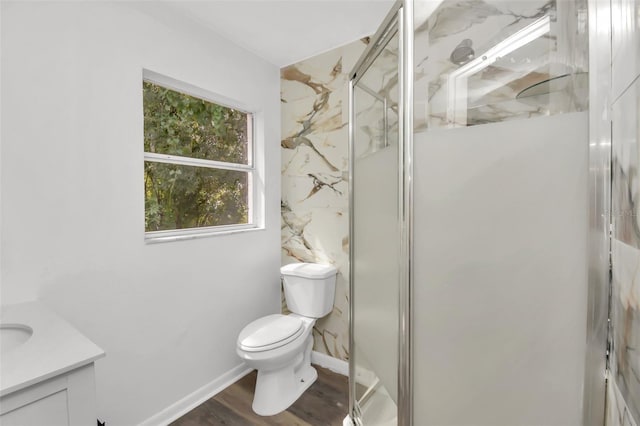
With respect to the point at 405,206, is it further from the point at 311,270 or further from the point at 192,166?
the point at 192,166

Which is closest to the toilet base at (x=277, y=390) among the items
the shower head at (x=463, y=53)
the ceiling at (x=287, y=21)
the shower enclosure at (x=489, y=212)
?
the shower enclosure at (x=489, y=212)

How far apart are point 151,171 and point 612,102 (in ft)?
6.31

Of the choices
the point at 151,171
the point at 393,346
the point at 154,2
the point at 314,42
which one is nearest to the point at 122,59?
the point at 154,2

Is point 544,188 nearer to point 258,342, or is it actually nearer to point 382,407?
point 382,407

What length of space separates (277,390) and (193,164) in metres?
1.53

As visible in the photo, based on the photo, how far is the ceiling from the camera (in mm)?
1638

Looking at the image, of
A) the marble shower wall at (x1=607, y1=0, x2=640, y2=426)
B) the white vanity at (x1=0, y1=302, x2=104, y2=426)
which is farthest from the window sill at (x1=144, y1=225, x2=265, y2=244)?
the marble shower wall at (x1=607, y1=0, x2=640, y2=426)

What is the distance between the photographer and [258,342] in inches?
65.7

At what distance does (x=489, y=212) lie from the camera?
67 cm

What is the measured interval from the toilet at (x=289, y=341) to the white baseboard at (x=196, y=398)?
0.94 feet

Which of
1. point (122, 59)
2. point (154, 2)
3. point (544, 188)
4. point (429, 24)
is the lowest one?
point (544, 188)

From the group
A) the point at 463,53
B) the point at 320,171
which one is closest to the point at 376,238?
the point at 463,53

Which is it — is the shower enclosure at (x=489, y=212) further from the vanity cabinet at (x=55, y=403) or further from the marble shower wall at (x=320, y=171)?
the marble shower wall at (x=320, y=171)

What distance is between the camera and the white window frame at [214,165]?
167 centimetres
